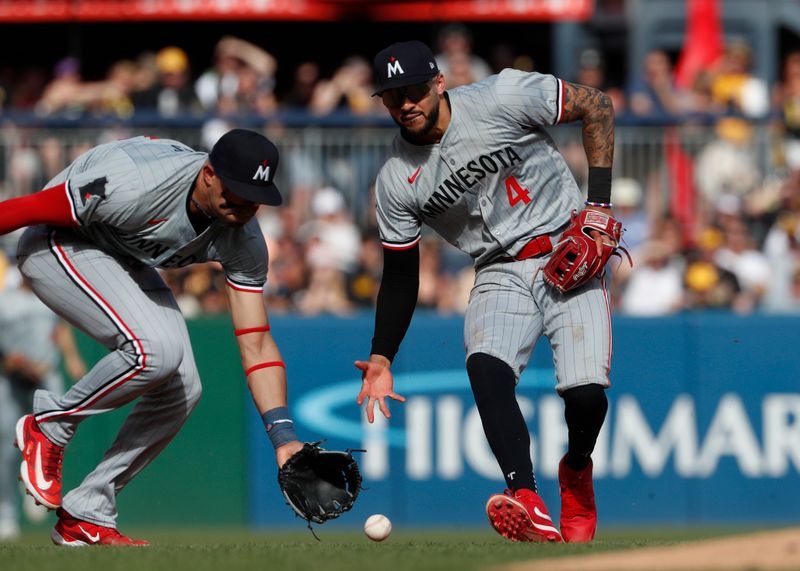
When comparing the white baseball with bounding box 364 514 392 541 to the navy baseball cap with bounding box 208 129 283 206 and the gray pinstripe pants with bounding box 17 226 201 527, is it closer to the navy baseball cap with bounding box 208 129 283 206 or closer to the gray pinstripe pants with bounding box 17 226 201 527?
the gray pinstripe pants with bounding box 17 226 201 527

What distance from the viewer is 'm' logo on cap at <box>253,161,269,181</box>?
6449 mm

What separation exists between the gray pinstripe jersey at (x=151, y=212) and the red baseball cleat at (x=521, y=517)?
1.63m

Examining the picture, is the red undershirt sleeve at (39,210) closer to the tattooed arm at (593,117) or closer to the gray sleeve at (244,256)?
the gray sleeve at (244,256)

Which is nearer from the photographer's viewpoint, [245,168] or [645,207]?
[245,168]

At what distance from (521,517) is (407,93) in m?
2.04

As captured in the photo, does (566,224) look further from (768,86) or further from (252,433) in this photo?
(768,86)

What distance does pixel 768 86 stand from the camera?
666 inches

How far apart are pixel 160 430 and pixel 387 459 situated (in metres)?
4.69

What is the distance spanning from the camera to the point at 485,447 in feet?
38.4

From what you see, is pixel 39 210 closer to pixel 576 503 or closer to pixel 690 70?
pixel 576 503

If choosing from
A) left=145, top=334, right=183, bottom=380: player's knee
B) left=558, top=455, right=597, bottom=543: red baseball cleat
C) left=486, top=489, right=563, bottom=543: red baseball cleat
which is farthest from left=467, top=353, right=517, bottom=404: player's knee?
left=145, top=334, right=183, bottom=380: player's knee

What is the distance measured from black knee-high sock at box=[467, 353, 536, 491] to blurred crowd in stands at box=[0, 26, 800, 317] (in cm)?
572

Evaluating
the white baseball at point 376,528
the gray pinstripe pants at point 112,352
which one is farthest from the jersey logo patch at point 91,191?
the white baseball at point 376,528

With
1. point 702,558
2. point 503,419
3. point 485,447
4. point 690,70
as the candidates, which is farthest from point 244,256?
point 690,70
